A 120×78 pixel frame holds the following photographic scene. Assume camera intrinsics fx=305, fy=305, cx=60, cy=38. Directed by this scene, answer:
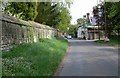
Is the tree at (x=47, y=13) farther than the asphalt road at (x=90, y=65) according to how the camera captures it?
Yes

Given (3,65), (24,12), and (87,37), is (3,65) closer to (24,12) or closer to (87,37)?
(24,12)

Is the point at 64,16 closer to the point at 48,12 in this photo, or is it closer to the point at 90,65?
the point at 48,12

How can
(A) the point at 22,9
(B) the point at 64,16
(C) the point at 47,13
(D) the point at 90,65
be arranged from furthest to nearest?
(B) the point at 64,16 < (C) the point at 47,13 < (A) the point at 22,9 < (D) the point at 90,65

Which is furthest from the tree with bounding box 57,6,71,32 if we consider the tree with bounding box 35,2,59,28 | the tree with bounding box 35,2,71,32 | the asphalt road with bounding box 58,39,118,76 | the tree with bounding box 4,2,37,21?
the asphalt road with bounding box 58,39,118,76

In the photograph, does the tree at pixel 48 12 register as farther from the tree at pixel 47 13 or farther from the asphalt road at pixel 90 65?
the asphalt road at pixel 90 65

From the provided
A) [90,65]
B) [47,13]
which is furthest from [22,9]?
[47,13]

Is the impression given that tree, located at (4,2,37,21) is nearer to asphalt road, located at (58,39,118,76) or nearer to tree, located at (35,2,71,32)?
asphalt road, located at (58,39,118,76)

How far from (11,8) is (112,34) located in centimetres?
3785

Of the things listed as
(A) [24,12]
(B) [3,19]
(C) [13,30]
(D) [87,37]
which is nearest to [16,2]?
(A) [24,12]

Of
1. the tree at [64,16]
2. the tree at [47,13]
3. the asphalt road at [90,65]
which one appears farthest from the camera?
the tree at [64,16]

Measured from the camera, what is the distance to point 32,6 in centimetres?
3378

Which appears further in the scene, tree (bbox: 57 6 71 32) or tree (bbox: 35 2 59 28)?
tree (bbox: 57 6 71 32)

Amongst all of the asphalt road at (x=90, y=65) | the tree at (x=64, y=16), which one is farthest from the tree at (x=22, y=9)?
the tree at (x=64, y=16)

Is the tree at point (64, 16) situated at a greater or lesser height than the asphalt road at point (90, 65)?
greater
